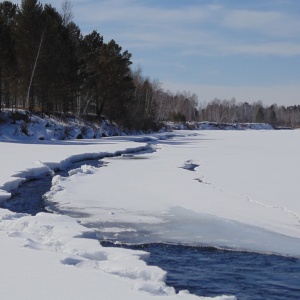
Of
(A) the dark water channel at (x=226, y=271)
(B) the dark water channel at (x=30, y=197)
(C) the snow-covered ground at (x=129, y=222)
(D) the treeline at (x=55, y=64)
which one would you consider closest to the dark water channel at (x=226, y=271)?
(A) the dark water channel at (x=226, y=271)

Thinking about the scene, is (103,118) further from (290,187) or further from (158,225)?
(158,225)

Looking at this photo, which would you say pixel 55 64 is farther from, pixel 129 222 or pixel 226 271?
pixel 226 271

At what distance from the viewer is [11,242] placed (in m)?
7.25

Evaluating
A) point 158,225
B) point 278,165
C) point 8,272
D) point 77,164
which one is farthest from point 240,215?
point 77,164

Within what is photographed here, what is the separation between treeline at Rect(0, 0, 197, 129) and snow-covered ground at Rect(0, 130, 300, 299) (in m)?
22.5

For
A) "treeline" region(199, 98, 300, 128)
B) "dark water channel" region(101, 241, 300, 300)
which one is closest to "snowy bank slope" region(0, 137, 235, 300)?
"dark water channel" region(101, 241, 300, 300)

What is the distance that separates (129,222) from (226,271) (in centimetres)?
320

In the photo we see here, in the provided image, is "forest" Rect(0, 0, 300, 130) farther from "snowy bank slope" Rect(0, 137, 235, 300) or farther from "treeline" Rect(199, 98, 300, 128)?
"treeline" Rect(199, 98, 300, 128)

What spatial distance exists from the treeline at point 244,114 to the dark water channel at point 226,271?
151 meters

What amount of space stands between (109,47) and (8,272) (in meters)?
47.0

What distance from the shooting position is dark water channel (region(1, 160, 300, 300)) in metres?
6.14

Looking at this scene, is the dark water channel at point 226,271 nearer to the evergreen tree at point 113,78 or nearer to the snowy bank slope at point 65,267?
the snowy bank slope at point 65,267

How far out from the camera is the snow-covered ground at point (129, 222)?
5.61 m

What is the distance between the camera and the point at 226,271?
6.89 metres
